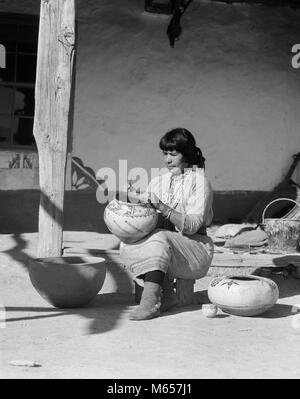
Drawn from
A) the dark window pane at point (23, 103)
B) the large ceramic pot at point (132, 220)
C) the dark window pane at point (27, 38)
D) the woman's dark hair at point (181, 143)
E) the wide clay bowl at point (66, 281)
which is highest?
the dark window pane at point (27, 38)

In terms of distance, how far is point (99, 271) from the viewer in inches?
192

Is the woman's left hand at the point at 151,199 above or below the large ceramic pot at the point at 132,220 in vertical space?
above

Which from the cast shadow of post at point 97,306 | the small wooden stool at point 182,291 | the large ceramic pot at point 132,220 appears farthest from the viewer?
the small wooden stool at point 182,291

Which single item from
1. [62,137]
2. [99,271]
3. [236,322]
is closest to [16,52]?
[62,137]

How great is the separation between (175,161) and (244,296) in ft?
3.63

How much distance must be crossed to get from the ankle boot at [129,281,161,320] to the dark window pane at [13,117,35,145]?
374 centimetres

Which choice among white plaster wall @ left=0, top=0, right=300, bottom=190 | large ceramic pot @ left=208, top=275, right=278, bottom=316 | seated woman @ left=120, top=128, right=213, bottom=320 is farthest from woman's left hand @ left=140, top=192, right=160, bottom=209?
white plaster wall @ left=0, top=0, right=300, bottom=190

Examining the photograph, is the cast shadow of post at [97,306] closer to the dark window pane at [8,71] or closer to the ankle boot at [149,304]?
the ankle boot at [149,304]

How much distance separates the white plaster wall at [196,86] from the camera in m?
8.06

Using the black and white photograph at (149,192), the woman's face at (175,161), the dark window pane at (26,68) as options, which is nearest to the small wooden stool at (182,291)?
the black and white photograph at (149,192)

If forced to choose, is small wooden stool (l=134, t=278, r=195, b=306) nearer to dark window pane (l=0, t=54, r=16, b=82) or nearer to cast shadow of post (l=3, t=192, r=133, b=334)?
cast shadow of post (l=3, t=192, r=133, b=334)

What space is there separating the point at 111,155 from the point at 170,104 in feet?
3.19

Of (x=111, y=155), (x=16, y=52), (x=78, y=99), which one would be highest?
(x=16, y=52)

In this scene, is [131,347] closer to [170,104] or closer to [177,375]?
[177,375]
